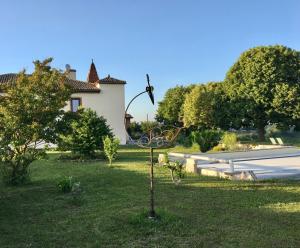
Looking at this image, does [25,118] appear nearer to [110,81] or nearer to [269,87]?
[110,81]

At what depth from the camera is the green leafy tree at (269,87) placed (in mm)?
33406

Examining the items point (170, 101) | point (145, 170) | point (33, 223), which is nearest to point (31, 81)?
point (145, 170)

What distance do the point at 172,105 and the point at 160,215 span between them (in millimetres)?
42031

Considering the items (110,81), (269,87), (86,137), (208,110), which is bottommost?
(86,137)

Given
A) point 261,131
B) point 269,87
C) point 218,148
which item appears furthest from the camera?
point 261,131

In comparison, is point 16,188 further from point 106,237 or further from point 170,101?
point 170,101

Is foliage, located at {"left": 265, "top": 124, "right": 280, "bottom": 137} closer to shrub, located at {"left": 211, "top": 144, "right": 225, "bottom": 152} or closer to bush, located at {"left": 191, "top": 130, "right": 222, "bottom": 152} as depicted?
bush, located at {"left": 191, "top": 130, "right": 222, "bottom": 152}

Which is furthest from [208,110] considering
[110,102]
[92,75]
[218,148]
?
[92,75]

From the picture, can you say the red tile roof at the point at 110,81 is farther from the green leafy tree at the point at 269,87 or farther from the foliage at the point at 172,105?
the foliage at the point at 172,105

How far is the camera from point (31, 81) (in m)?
12.2

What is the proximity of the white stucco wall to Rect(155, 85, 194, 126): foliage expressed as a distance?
39.8 feet

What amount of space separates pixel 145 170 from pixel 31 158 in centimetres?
446

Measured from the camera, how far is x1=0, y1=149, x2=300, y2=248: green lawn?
5711 mm

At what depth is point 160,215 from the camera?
22.4 ft
